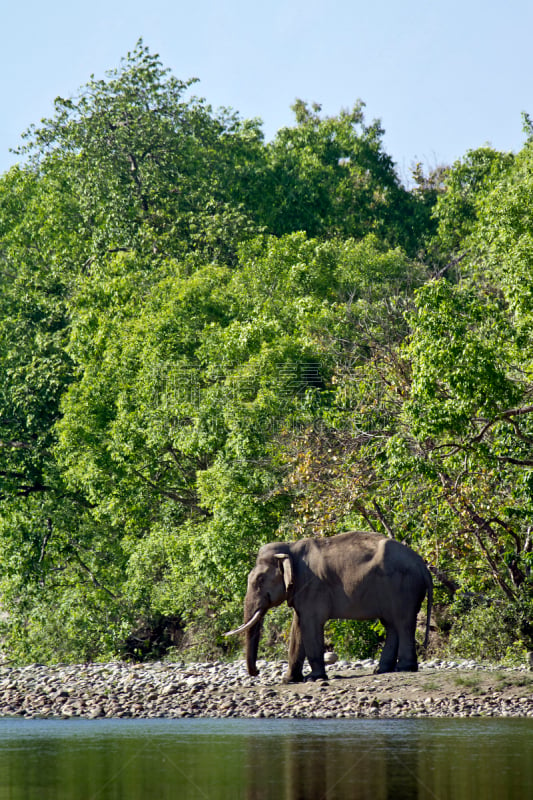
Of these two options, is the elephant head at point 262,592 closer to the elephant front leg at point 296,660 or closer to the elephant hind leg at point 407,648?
the elephant front leg at point 296,660

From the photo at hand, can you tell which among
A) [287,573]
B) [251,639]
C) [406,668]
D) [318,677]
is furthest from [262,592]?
[406,668]

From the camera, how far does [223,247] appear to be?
34.3m

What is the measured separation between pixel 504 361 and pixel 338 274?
42.9 feet

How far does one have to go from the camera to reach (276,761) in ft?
39.2

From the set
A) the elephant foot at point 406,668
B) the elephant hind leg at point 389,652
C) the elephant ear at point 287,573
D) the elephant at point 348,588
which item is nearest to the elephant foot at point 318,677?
the elephant at point 348,588

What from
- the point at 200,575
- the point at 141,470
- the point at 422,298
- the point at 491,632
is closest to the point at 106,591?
the point at 141,470

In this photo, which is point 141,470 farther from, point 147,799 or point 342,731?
point 147,799

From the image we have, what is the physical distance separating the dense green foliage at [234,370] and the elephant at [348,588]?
3.94ft

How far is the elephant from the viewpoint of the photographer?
1931 centimetres

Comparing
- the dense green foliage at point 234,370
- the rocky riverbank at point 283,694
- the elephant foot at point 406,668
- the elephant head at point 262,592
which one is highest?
the dense green foliage at point 234,370

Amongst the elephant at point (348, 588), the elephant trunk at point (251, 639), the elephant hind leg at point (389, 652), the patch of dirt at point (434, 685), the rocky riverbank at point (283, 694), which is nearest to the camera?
the rocky riverbank at point (283, 694)

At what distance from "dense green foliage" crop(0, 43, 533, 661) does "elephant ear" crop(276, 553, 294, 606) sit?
5.81 feet

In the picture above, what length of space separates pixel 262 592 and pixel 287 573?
0.81m

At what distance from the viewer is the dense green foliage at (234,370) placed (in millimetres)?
19469
